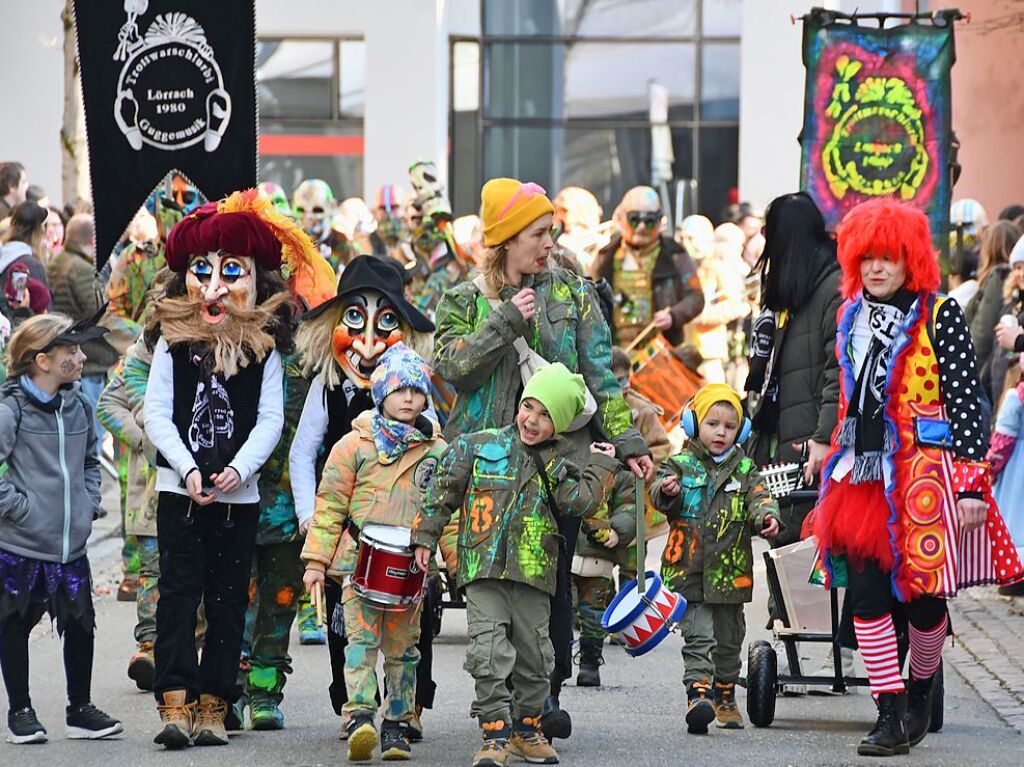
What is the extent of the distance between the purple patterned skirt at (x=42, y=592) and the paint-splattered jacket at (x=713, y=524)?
2.28 meters

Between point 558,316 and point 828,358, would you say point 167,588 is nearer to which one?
point 558,316

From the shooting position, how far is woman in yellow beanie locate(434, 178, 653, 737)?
786cm

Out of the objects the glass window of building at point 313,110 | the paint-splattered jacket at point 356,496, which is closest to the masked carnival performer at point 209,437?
the paint-splattered jacket at point 356,496

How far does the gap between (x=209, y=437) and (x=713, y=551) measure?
206 cm

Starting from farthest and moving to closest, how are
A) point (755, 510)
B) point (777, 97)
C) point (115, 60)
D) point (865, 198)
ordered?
point (777, 97)
point (865, 198)
point (115, 60)
point (755, 510)

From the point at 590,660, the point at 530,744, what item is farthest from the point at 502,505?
the point at 590,660

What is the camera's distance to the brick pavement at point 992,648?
9.35 metres

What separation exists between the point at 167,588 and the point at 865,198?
22.4 ft

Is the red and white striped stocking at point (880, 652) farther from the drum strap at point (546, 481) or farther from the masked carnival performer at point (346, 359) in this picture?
the masked carnival performer at point (346, 359)

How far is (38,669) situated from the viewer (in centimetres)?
1020

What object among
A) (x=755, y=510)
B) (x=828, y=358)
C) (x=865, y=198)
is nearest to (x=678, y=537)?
(x=755, y=510)

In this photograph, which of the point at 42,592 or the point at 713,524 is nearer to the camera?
the point at 42,592

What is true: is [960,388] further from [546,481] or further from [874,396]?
[546,481]

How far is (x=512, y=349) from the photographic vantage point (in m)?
7.88
